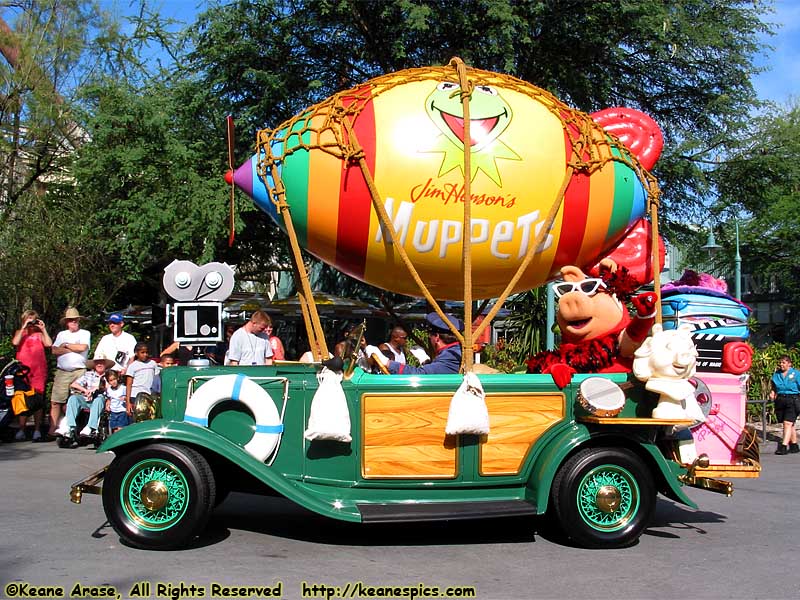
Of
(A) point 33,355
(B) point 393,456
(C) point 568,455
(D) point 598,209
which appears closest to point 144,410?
(B) point 393,456

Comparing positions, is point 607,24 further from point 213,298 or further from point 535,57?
point 213,298

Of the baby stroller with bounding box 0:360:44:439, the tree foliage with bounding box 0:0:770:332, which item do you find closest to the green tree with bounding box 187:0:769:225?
the tree foliage with bounding box 0:0:770:332

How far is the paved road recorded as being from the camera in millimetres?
4645

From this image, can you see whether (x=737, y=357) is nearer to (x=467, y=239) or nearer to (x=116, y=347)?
(x=467, y=239)

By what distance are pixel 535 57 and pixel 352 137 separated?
10.7m

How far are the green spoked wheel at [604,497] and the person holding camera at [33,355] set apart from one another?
310 inches

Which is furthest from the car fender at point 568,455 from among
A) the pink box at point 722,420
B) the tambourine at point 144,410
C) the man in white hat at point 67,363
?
the man in white hat at point 67,363

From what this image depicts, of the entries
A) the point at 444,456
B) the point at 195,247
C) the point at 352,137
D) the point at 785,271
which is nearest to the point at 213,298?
the point at 352,137

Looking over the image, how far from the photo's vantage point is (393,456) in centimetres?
539

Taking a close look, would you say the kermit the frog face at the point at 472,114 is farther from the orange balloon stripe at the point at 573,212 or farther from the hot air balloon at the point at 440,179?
the orange balloon stripe at the point at 573,212

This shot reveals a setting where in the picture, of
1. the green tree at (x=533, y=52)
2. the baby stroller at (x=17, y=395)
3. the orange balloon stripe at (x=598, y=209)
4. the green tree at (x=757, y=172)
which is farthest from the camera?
the green tree at (x=757, y=172)

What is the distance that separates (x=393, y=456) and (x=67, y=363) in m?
6.80

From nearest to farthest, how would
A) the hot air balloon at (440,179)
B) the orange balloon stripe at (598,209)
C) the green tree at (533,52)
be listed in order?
the hot air balloon at (440,179), the orange balloon stripe at (598,209), the green tree at (533,52)

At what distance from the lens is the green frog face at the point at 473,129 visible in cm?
562
